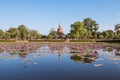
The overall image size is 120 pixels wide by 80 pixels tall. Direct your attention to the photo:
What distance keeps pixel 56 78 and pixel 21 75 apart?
1.97 metres

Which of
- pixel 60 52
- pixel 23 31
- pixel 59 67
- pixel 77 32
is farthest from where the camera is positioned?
pixel 23 31

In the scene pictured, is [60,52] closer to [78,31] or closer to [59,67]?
[59,67]

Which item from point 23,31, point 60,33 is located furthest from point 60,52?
point 60,33

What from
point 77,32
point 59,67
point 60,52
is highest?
point 77,32

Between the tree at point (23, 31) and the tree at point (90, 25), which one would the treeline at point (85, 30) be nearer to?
the tree at point (90, 25)

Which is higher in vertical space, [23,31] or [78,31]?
[23,31]

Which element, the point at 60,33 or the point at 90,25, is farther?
the point at 60,33

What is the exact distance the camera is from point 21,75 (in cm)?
965

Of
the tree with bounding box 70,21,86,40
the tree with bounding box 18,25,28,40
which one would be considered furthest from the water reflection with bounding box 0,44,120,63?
the tree with bounding box 18,25,28,40

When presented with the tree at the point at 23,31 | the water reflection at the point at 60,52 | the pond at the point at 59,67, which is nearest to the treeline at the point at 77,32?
the tree at the point at 23,31

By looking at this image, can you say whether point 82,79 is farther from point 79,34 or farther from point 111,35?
point 111,35

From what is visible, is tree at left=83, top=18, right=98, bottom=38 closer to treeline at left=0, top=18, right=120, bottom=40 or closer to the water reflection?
treeline at left=0, top=18, right=120, bottom=40

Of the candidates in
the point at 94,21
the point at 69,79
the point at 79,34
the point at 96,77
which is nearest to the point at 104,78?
the point at 96,77

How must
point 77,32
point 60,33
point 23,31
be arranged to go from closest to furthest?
point 77,32, point 23,31, point 60,33
